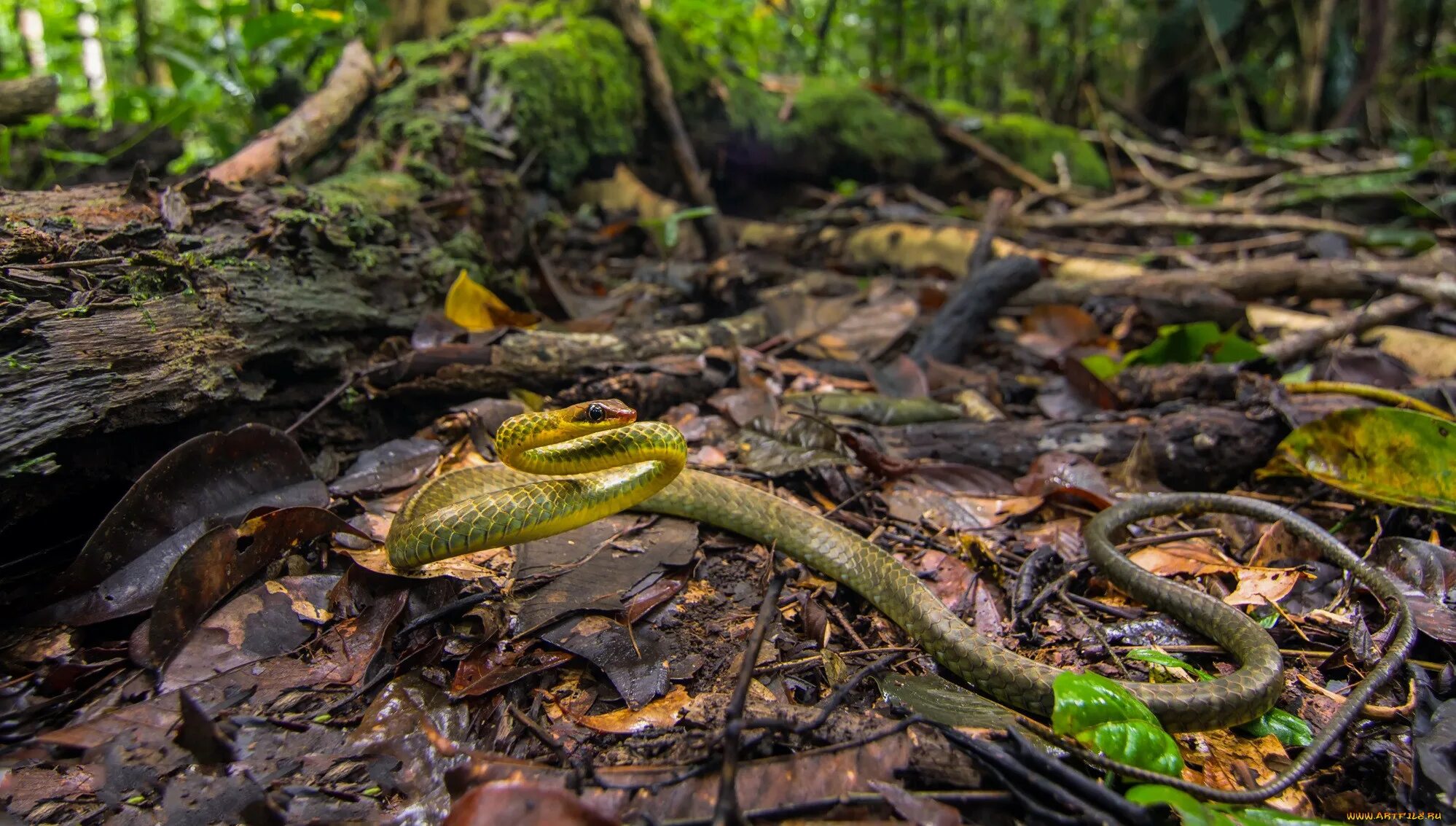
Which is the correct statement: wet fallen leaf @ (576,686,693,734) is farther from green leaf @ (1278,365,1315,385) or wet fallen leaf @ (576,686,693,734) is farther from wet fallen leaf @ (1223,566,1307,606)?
green leaf @ (1278,365,1315,385)

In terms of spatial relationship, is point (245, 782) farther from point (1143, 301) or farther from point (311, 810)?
point (1143, 301)

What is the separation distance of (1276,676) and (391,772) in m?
2.89

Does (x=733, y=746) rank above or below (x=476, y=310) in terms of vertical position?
below

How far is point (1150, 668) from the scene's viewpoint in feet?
9.12

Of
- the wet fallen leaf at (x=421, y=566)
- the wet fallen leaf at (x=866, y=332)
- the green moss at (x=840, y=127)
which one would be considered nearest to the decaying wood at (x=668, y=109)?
the green moss at (x=840, y=127)

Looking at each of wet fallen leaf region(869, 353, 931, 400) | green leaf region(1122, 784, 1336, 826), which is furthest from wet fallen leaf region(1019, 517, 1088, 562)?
green leaf region(1122, 784, 1336, 826)

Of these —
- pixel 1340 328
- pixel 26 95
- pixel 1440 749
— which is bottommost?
pixel 1440 749

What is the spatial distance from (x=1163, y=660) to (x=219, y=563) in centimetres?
346

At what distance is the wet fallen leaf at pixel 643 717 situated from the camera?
2.26 meters

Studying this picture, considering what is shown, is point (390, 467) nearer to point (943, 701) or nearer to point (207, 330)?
point (207, 330)

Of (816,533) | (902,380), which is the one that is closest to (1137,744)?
(816,533)

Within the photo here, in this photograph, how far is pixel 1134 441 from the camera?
13.8 ft

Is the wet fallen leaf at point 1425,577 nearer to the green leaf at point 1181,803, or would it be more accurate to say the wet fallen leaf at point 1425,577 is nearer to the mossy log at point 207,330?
the green leaf at point 1181,803

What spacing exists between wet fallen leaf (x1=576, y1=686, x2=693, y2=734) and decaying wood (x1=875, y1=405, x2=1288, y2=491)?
2.25 meters
